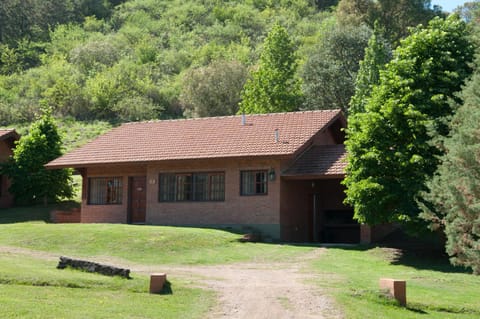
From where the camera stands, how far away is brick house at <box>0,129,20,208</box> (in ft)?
127

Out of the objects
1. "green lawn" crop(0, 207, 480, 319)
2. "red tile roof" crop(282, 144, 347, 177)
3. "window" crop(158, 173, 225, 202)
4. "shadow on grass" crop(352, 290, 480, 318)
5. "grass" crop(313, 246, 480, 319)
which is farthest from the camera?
"window" crop(158, 173, 225, 202)

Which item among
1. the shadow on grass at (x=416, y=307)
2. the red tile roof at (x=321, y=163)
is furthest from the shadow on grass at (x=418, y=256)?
the shadow on grass at (x=416, y=307)

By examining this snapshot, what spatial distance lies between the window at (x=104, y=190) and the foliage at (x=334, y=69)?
19.8 meters

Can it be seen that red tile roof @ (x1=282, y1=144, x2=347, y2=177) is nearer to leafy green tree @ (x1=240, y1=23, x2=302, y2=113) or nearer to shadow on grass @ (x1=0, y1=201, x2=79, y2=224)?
shadow on grass @ (x1=0, y1=201, x2=79, y2=224)

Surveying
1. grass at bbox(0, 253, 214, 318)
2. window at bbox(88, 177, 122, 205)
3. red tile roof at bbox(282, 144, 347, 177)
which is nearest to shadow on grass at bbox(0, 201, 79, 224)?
window at bbox(88, 177, 122, 205)

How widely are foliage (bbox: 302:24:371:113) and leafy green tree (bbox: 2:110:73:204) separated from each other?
18471mm

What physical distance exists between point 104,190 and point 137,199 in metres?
1.75

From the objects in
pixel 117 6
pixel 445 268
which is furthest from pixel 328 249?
pixel 117 6

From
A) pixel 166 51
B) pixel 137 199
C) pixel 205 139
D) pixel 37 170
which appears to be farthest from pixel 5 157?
pixel 166 51

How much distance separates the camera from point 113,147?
1355 inches

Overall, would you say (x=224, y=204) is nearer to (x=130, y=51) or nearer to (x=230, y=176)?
(x=230, y=176)

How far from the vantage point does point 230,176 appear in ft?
101

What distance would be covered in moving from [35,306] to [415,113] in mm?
14485

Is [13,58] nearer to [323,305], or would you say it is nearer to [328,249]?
[328,249]
